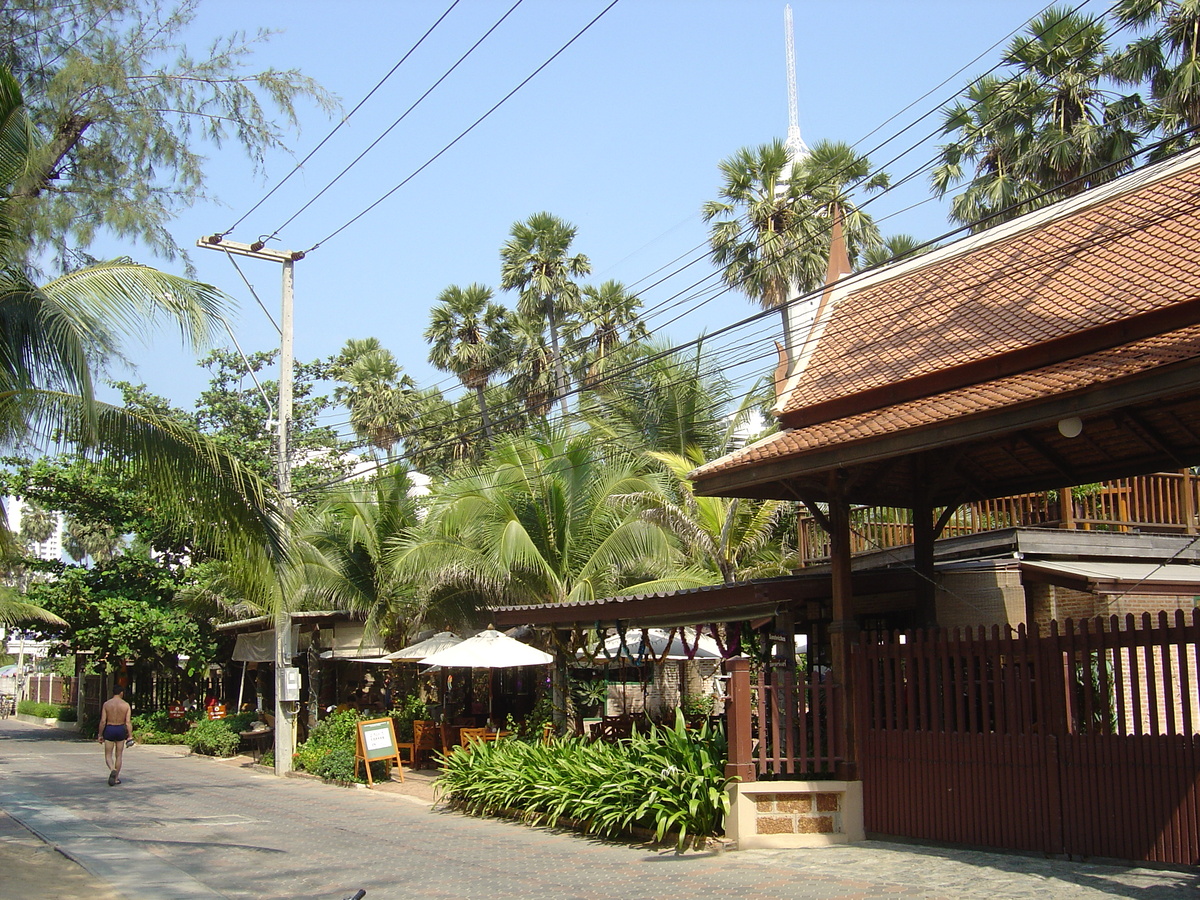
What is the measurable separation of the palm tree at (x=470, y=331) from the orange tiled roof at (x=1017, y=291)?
952 inches

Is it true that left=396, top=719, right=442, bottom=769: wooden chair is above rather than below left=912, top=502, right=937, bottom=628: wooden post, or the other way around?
below

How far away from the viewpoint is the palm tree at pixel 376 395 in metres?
40.5

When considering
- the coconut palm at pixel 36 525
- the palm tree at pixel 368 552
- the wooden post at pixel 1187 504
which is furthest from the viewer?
the coconut palm at pixel 36 525

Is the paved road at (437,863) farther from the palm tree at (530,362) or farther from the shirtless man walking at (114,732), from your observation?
the palm tree at (530,362)

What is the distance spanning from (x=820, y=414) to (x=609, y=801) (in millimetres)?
4857

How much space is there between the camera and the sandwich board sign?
18516 mm

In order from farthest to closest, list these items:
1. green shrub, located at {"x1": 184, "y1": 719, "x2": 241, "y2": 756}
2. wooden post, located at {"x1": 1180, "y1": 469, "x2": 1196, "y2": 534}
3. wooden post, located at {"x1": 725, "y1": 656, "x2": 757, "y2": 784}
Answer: green shrub, located at {"x1": 184, "y1": 719, "x2": 241, "y2": 756} → wooden post, located at {"x1": 1180, "y1": 469, "x2": 1196, "y2": 534} → wooden post, located at {"x1": 725, "y1": 656, "x2": 757, "y2": 784}

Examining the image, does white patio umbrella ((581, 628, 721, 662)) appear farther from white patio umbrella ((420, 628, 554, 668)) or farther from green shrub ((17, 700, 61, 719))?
green shrub ((17, 700, 61, 719))

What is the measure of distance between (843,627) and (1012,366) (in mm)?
3132

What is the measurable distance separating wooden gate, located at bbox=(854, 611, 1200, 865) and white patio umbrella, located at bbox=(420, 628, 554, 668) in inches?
290

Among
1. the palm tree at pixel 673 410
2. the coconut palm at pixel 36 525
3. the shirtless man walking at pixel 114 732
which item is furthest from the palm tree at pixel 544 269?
the coconut palm at pixel 36 525

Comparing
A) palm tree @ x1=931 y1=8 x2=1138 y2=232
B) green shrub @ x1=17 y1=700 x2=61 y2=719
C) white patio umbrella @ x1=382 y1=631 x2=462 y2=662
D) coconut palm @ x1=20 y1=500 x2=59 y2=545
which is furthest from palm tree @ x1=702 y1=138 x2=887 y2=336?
coconut palm @ x1=20 y1=500 x2=59 y2=545

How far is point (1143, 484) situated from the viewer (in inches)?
634

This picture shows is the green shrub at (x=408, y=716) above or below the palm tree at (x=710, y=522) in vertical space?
below
